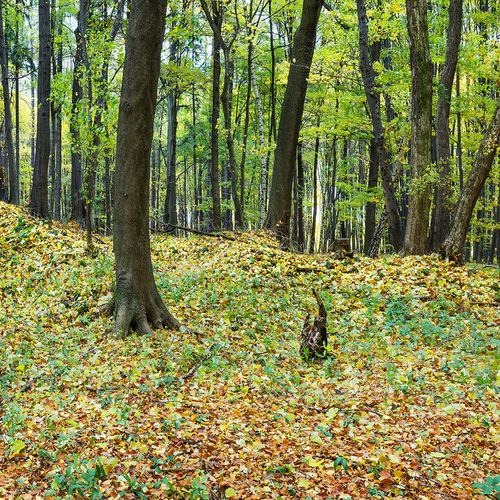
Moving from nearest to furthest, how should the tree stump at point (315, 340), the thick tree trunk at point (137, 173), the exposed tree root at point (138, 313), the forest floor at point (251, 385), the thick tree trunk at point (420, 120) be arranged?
the forest floor at point (251, 385), the thick tree trunk at point (137, 173), the tree stump at point (315, 340), the exposed tree root at point (138, 313), the thick tree trunk at point (420, 120)

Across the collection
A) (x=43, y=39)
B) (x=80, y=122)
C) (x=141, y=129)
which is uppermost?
(x=43, y=39)

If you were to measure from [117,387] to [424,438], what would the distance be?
140 inches

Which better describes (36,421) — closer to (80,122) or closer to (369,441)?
Answer: (369,441)

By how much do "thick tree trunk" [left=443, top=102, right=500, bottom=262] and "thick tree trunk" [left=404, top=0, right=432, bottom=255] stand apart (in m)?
0.73

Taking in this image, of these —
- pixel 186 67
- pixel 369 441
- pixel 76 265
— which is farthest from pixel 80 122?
pixel 186 67

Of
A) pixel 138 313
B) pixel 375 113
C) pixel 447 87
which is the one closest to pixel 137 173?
pixel 138 313

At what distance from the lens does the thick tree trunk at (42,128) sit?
13.6 meters

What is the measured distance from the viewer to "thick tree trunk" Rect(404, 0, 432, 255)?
11266 mm

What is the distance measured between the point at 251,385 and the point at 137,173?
3.62m

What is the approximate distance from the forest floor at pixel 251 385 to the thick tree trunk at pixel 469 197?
54 centimetres

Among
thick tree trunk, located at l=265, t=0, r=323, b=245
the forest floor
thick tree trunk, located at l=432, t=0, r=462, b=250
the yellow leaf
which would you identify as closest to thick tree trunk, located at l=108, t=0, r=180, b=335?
the forest floor

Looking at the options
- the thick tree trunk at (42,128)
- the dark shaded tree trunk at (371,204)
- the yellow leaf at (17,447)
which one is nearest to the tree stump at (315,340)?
the yellow leaf at (17,447)

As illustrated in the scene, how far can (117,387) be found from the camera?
596cm

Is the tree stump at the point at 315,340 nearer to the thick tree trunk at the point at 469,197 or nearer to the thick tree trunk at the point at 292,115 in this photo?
the thick tree trunk at the point at 469,197
